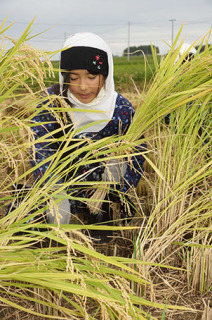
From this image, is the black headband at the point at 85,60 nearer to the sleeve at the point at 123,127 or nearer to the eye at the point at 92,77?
the eye at the point at 92,77

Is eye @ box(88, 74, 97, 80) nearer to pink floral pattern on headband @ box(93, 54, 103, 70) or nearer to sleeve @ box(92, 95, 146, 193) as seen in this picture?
pink floral pattern on headband @ box(93, 54, 103, 70)

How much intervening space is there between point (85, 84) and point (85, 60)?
0.12m

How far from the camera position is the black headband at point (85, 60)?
2152 mm

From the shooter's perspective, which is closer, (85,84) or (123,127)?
(85,84)

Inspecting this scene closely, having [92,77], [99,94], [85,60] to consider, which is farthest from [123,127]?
[85,60]

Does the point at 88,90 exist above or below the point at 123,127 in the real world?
above

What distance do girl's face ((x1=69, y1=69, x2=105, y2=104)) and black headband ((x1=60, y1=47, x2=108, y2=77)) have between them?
0.03m

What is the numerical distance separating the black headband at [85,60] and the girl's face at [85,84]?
1.3 inches

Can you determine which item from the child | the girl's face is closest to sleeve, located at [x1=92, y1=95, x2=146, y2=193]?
the child

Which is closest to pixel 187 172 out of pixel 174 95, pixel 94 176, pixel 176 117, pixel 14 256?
pixel 176 117

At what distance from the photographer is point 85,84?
218 cm

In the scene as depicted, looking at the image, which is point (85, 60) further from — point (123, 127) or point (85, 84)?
point (123, 127)

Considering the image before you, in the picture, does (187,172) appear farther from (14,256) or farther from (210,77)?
(14,256)

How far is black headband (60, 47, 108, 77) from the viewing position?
7.06 feet
